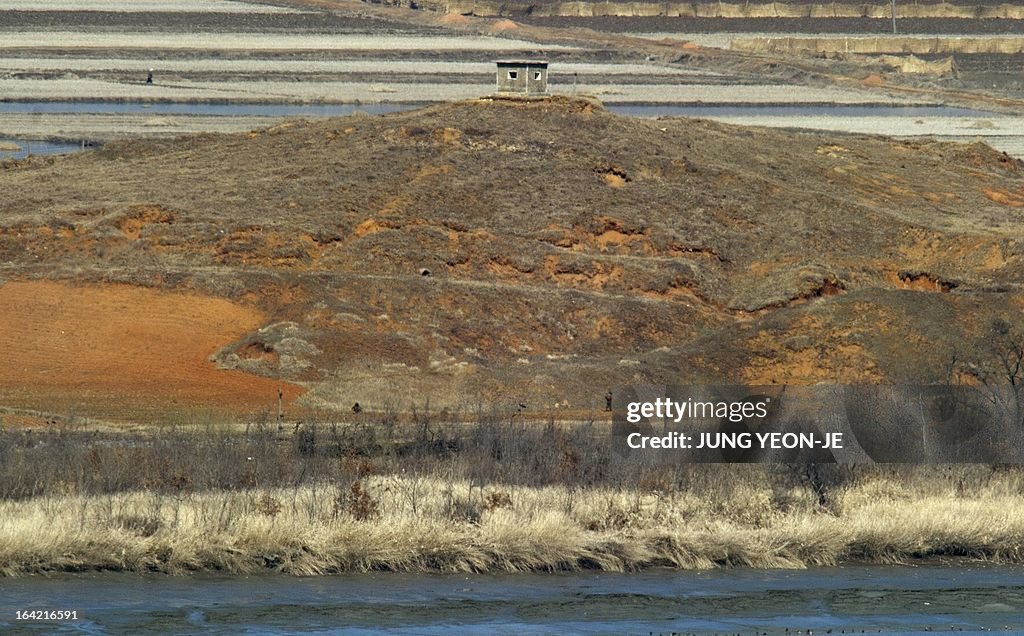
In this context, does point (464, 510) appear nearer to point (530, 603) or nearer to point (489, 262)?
point (530, 603)

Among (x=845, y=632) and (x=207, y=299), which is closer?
(x=845, y=632)

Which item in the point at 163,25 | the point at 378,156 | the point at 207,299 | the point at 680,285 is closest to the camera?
the point at 207,299

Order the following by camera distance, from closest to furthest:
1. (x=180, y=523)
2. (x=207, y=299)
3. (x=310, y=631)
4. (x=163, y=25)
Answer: (x=310, y=631) → (x=180, y=523) → (x=207, y=299) → (x=163, y=25)

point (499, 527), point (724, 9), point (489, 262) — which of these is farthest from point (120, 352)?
point (724, 9)

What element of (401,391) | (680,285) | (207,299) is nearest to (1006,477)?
(401,391)

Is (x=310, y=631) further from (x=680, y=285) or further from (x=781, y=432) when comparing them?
(x=680, y=285)

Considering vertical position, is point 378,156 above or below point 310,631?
above
